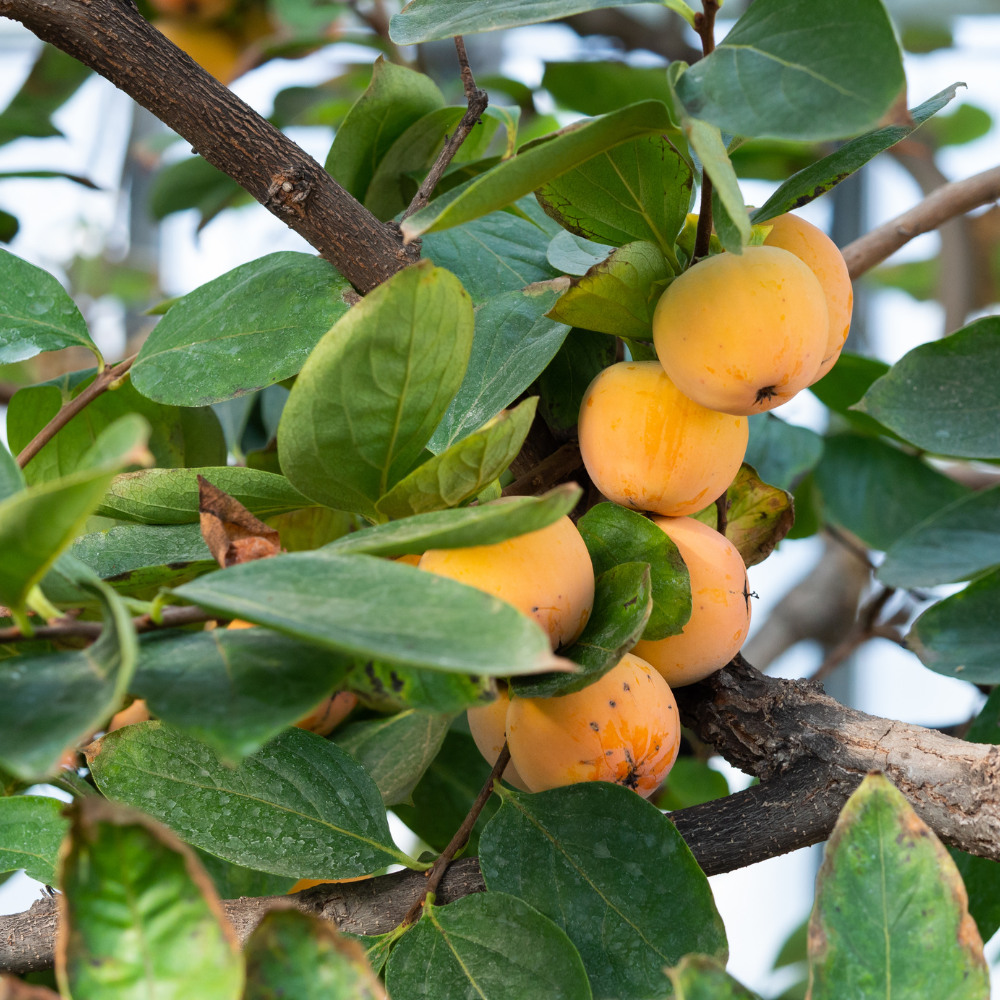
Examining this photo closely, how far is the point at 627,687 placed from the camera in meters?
0.24

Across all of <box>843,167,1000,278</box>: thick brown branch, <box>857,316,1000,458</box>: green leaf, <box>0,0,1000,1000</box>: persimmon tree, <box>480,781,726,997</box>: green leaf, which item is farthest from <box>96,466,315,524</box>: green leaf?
<box>843,167,1000,278</box>: thick brown branch

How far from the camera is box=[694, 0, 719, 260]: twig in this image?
22 centimetres

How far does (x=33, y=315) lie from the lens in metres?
0.30

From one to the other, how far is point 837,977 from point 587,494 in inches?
6.4

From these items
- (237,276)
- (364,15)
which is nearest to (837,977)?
(237,276)

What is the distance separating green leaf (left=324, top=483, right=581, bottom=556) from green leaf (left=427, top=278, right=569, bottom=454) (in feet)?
Result: 0.26

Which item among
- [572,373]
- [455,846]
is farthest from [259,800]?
[572,373]

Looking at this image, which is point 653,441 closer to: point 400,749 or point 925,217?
point 400,749

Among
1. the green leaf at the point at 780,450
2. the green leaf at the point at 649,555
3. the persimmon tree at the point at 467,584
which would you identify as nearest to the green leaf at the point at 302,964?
the persimmon tree at the point at 467,584

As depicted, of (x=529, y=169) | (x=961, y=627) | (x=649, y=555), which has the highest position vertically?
(x=529, y=169)

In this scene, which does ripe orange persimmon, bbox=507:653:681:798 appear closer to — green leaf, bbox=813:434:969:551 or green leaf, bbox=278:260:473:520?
green leaf, bbox=278:260:473:520

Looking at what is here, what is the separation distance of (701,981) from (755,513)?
0.62ft

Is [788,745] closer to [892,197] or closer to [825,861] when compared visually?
[825,861]

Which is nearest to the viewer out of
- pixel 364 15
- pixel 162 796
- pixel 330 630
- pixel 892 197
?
pixel 330 630
